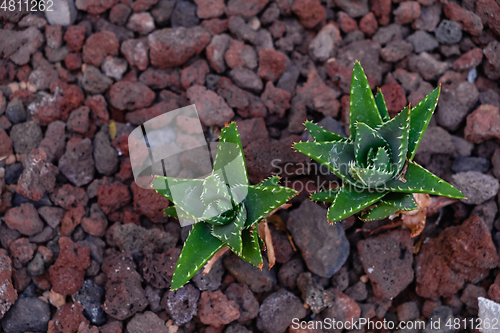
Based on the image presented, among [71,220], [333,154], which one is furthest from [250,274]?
[71,220]

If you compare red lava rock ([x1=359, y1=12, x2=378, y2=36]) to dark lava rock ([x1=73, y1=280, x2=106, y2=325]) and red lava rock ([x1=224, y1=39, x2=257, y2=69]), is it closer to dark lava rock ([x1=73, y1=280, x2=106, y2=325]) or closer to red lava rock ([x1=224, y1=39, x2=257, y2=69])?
red lava rock ([x1=224, y1=39, x2=257, y2=69])

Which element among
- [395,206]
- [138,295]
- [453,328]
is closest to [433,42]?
[395,206]

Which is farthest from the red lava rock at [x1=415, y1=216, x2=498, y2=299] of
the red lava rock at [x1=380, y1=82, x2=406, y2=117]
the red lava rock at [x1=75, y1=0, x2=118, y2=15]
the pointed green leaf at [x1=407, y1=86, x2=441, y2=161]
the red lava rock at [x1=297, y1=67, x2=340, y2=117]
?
the red lava rock at [x1=75, y1=0, x2=118, y2=15]

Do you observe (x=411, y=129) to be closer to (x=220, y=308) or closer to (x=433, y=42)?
(x=433, y=42)

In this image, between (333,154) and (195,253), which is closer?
(195,253)

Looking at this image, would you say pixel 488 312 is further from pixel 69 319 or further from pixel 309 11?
pixel 69 319
